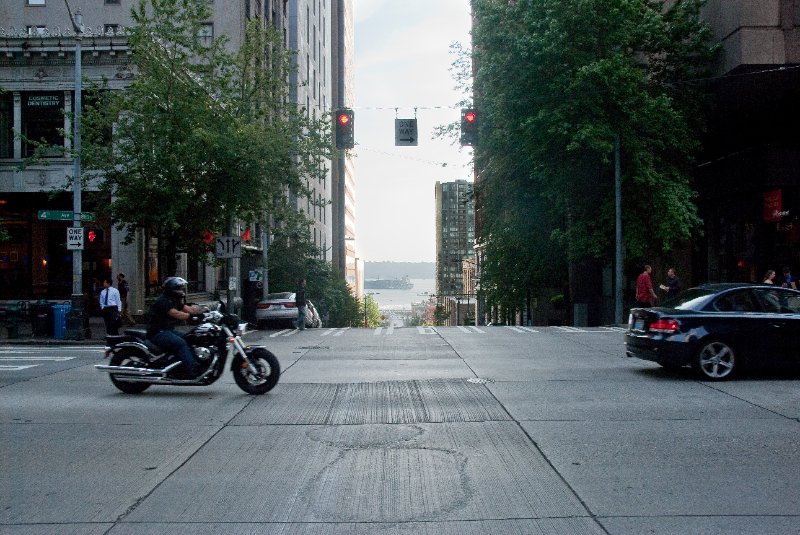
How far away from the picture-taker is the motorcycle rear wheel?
1207 cm

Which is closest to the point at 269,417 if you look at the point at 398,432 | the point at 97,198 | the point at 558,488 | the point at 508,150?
the point at 398,432

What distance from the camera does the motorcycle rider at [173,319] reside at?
11.7 meters

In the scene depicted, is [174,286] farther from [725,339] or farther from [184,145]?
[184,145]

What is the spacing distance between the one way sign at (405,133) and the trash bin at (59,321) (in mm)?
11330

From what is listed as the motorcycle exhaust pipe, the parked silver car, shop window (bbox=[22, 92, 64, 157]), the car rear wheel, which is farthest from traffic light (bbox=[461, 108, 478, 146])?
shop window (bbox=[22, 92, 64, 157])

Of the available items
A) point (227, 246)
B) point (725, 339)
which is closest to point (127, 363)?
point (725, 339)

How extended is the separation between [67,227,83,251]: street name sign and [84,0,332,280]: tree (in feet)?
7.53

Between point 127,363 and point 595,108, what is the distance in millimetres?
20909

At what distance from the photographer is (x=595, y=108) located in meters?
28.7

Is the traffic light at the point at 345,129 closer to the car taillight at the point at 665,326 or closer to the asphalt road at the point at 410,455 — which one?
the asphalt road at the point at 410,455

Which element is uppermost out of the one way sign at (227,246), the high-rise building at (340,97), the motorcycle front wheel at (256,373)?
the high-rise building at (340,97)

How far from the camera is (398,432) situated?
898 centimetres

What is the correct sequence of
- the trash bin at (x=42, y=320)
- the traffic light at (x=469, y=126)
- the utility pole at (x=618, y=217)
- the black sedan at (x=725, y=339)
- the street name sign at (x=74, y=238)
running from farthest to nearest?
the utility pole at (x=618, y=217)
the trash bin at (x=42, y=320)
the street name sign at (x=74, y=238)
the traffic light at (x=469, y=126)
the black sedan at (x=725, y=339)

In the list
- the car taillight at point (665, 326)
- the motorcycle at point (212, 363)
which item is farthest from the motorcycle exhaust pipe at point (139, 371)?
the car taillight at point (665, 326)
